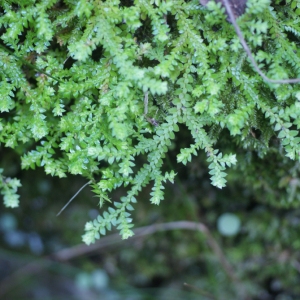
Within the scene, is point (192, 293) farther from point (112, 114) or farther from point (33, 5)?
point (33, 5)

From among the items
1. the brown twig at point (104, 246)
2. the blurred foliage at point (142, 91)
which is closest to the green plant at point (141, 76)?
the blurred foliage at point (142, 91)

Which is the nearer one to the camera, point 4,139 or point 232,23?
point 232,23

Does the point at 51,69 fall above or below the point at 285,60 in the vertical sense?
below

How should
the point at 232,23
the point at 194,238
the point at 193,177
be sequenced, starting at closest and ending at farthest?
the point at 232,23 < the point at 193,177 < the point at 194,238

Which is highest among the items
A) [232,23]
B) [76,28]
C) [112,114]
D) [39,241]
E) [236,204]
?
[232,23]

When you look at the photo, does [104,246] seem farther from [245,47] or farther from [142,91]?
[245,47]

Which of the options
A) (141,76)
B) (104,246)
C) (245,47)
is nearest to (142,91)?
(141,76)

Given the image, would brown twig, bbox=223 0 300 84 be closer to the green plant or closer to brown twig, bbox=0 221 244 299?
the green plant

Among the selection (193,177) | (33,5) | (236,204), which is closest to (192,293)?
(236,204)

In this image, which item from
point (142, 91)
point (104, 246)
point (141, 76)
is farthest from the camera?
point (104, 246)
